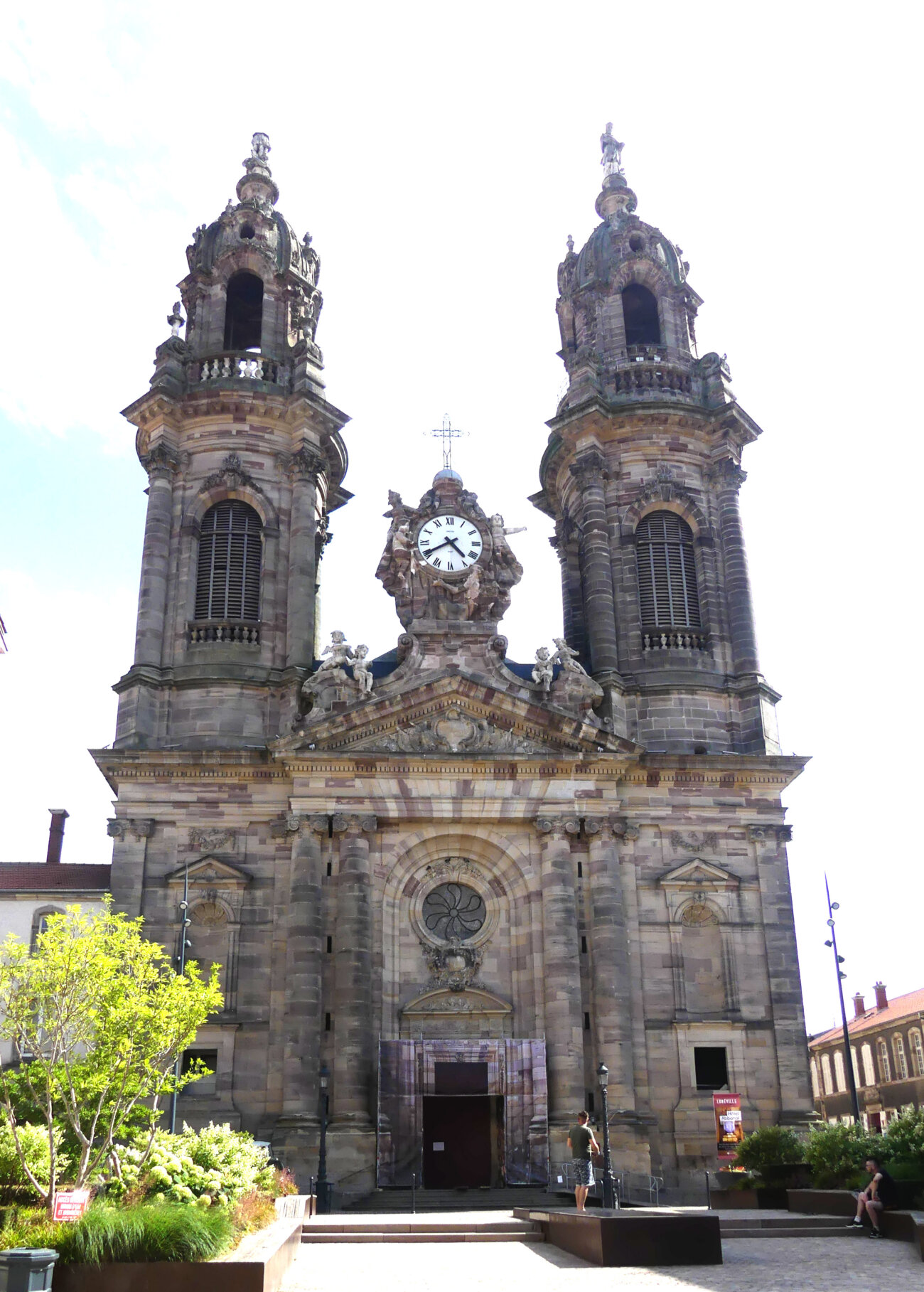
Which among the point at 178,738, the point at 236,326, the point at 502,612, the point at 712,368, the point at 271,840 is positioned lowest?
the point at 271,840

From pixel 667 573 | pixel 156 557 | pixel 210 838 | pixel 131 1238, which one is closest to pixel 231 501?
pixel 156 557

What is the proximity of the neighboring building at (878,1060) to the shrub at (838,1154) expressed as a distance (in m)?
33.5

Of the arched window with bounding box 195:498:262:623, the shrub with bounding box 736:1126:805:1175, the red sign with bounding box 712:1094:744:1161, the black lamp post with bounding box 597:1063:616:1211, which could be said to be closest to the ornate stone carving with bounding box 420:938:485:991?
the black lamp post with bounding box 597:1063:616:1211

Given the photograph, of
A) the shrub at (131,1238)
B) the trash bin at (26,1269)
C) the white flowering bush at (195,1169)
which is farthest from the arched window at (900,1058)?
the trash bin at (26,1269)

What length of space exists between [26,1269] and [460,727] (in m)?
22.6

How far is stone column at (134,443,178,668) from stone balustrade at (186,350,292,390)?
131 inches

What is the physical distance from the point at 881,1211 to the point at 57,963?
1375cm

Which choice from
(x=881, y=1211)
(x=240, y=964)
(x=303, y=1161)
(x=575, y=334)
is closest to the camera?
(x=881, y=1211)

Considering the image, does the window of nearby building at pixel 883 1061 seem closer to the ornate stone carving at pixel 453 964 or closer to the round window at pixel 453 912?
the round window at pixel 453 912

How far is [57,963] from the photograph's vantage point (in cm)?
1903

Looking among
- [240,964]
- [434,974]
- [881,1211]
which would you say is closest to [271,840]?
[240,964]

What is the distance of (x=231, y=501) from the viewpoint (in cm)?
3962

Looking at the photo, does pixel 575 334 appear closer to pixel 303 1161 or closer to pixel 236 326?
pixel 236 326

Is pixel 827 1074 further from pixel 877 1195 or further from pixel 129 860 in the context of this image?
pixel 877 1195
